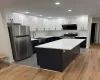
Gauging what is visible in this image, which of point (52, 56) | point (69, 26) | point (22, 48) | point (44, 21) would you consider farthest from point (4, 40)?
point (69, 26)

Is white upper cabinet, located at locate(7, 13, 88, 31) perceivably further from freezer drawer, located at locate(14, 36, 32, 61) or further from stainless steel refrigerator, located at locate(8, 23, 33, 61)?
freezer drawer, located at locate(14, 36, 32, 61)

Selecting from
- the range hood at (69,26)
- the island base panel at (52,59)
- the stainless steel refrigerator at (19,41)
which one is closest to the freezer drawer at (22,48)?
the stainless steel refrigerator at (19,41)

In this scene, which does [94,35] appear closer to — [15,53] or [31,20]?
[31,20]

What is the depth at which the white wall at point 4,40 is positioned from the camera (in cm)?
392

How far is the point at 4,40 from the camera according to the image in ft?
13.1

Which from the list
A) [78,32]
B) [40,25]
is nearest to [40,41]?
[40,25]

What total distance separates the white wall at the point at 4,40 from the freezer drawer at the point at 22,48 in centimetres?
31

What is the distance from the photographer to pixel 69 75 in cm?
302

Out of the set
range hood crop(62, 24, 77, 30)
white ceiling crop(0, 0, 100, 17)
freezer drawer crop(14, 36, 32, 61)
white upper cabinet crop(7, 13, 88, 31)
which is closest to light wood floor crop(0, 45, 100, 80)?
freezer drawer crop(14, 36, 32, 61)

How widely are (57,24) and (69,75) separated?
5453mm

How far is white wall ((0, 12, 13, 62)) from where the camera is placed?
12.9 feet

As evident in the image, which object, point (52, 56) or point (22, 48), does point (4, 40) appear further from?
point (52, 56)

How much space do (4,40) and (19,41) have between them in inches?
26.8

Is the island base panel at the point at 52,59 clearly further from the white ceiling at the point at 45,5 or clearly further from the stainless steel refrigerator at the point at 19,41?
the white ceiling at the point at 45,5
